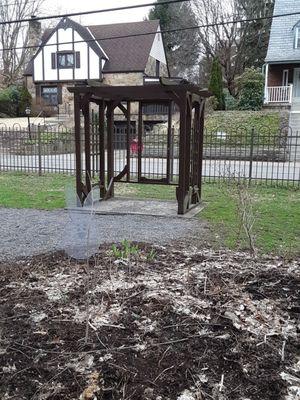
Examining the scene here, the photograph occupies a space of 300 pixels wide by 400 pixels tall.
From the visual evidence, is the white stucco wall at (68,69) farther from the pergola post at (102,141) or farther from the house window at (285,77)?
the pergola post at (102,141)

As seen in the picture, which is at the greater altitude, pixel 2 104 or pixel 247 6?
pixel 247 6

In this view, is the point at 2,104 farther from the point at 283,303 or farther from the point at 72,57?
the point at 283,303

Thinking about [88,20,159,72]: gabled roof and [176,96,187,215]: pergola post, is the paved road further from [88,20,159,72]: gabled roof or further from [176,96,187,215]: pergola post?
[88,20,159,72]: gabled roof

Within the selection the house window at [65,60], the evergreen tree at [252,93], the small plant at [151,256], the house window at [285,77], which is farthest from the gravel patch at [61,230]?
the house window at [65,60]

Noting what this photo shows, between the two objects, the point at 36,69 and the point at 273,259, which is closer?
the point at 273,259

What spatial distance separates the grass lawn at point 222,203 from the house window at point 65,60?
20944 mm

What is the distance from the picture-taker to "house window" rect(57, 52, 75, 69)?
32.5m

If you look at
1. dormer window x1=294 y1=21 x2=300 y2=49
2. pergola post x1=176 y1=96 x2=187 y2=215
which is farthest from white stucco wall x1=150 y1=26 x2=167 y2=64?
pergola post x1=176 y1=96 x2=187 y2=215

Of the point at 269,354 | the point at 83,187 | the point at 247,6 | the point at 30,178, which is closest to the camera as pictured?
the point at 269,354

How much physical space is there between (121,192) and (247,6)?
30.0 metres

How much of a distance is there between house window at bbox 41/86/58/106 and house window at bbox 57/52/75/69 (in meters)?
1.88

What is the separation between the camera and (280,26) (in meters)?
29.5

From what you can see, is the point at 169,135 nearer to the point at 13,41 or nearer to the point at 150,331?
the point at 150,331

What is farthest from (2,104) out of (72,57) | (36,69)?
(72,57)
